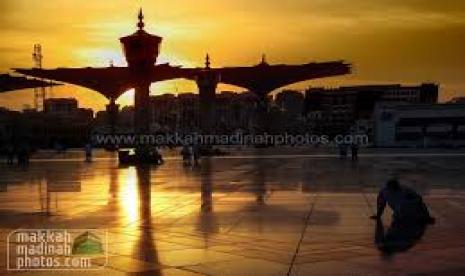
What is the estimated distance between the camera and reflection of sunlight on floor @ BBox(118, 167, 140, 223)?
16766mm

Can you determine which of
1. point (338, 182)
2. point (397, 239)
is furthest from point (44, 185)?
point (397, 239)

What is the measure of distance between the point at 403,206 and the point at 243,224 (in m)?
3.07

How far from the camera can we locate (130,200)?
20891 mm

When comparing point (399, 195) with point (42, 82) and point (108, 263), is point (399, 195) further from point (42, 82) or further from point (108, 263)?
point (42, 82)

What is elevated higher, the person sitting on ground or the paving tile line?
the person sitting on ground

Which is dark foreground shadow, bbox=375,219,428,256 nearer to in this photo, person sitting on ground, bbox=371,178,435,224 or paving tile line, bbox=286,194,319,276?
person sitting on ground, bbox=371,178,435,224

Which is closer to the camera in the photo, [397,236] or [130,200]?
[397,236]

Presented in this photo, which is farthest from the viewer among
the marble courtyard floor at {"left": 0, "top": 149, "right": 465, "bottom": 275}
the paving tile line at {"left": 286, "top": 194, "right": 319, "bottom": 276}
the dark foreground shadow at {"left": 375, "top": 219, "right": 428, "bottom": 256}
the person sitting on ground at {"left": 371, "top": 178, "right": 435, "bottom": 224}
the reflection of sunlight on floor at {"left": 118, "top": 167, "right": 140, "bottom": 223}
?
the reflection of sunlight on floor at {"left": 118, "top": 167, "right": 140, "bottom": 223}
